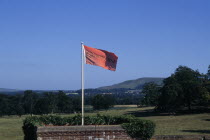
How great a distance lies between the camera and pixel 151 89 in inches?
3917

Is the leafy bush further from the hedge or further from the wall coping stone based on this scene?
the wall coping stone

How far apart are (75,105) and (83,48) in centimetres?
10242

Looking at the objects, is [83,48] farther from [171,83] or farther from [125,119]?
[171,83]

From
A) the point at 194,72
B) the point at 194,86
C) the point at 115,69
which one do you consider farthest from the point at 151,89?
the point at 115,69

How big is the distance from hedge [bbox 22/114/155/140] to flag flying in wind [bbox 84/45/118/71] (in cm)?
221

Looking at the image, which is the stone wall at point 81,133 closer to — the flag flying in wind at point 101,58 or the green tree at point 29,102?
the flag flying in wind at point 101,58

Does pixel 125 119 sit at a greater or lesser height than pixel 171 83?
lesser

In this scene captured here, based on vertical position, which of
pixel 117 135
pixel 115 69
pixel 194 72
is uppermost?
pixel 194 72

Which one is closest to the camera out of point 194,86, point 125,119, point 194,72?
point 125,119

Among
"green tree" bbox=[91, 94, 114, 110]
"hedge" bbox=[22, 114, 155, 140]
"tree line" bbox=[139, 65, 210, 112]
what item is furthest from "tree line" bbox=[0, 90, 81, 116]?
"hedge" bbox=[22, 114, 155, 140]

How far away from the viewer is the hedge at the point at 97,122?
12.8 metres

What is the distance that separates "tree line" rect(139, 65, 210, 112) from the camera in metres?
68.9

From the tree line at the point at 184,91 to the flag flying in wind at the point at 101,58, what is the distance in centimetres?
5184

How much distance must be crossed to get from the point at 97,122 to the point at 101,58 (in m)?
2.72
